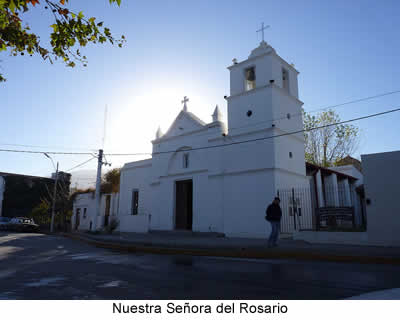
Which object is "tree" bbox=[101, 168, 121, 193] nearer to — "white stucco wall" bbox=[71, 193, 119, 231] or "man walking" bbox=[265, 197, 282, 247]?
"white stucco wall" bbox=[71, 193, 119, 231]

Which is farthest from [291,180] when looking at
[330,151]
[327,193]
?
[330,151]

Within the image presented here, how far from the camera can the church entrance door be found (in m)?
19.8

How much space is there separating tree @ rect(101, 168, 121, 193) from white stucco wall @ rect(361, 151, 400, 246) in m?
27.8

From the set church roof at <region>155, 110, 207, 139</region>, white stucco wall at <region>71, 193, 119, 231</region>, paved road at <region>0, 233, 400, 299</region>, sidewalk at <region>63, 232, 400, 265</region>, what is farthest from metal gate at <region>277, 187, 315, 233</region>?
white stucco wall at <region>71, 193, 119, 231</region>

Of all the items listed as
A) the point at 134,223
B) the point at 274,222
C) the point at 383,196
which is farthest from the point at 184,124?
the point at 383,196

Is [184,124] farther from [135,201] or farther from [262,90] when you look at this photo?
[135,201]

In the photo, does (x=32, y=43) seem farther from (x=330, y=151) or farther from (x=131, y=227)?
(x=330, y=151)

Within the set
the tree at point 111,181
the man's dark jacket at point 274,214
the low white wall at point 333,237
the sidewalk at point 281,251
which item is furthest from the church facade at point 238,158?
the tree at point 111,181

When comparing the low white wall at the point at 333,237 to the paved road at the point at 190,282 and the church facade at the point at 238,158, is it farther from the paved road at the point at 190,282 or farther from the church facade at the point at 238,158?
the paved road at the point at 190,282

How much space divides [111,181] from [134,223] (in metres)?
14.3
